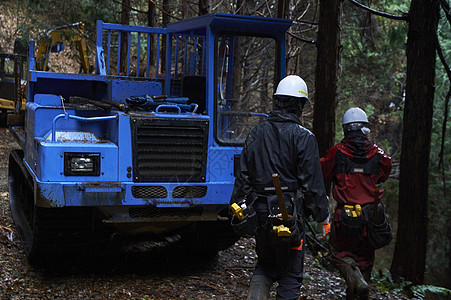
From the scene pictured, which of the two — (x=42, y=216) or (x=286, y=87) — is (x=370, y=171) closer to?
(x=286, y=87)

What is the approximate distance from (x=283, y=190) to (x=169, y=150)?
176 cm

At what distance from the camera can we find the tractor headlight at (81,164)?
5309mm

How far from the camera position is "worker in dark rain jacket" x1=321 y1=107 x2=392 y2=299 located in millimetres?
5648

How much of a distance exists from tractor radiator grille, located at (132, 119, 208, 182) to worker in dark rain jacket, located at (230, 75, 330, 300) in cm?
140

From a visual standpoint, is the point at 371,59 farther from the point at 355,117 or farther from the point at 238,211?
the point at 238,211

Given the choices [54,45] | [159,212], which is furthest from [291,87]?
[54,45]

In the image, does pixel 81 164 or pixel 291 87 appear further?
pixel 81 164

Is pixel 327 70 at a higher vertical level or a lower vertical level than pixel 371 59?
lower

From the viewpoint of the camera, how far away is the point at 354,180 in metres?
5.68

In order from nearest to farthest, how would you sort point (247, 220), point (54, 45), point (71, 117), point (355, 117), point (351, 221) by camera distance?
1. point (247, 220)
2. point (71, 117)
3. point (351, 221)
4. point (355, 117)
5. point (54, 45)

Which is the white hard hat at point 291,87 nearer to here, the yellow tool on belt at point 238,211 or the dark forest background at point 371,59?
the yellow tool on belt at point 238,211

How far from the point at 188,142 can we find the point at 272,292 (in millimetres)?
1972

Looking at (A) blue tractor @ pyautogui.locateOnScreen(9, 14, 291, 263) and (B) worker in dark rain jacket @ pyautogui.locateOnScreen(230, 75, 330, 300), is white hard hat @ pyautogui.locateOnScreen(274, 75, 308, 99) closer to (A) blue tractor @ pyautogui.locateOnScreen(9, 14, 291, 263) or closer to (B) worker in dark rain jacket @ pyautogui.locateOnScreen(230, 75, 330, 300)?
(B) worker in dark rain jacket @ pyautogui.locateOnScreen(230, 75, 330, 300)

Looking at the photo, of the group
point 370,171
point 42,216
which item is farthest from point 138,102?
point 370,171
